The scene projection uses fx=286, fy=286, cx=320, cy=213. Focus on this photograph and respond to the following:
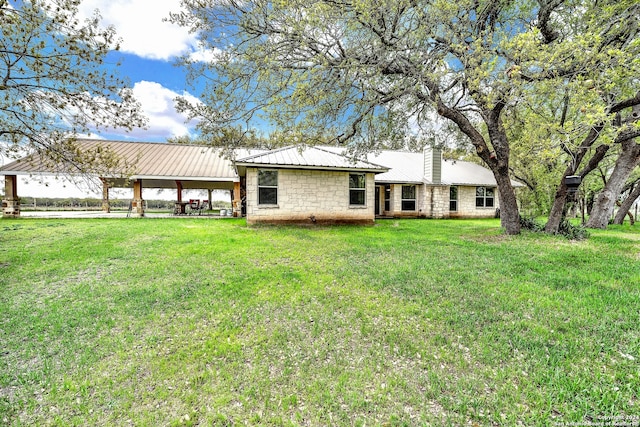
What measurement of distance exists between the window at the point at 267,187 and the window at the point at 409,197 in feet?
31.3

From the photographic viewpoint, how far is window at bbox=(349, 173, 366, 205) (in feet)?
43.6

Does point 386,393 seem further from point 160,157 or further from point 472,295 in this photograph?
point 160,157

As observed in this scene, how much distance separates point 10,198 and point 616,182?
1077 inches

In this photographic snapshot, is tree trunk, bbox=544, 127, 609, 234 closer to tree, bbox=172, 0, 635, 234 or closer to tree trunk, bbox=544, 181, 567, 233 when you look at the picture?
tree trunk, bbox=544, 181, 567, 233

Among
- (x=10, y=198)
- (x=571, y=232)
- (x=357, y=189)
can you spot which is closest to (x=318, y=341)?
(x=571, y=232)

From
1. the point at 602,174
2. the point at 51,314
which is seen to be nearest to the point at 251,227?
the point at 51,314

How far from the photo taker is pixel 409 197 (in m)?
18.7

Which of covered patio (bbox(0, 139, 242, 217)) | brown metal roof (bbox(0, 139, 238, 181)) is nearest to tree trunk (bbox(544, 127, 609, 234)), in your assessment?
covered patio (bbox(0, 139, 242, 217))

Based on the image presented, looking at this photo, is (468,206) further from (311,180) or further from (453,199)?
(311,180)

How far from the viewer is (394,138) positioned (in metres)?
10.4

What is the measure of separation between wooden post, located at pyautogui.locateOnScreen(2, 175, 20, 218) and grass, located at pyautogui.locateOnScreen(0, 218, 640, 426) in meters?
12.5

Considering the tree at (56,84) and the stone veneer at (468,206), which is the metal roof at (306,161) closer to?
the tree at (56,84)

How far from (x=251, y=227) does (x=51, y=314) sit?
7730mm

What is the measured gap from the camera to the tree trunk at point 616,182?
10492mm
